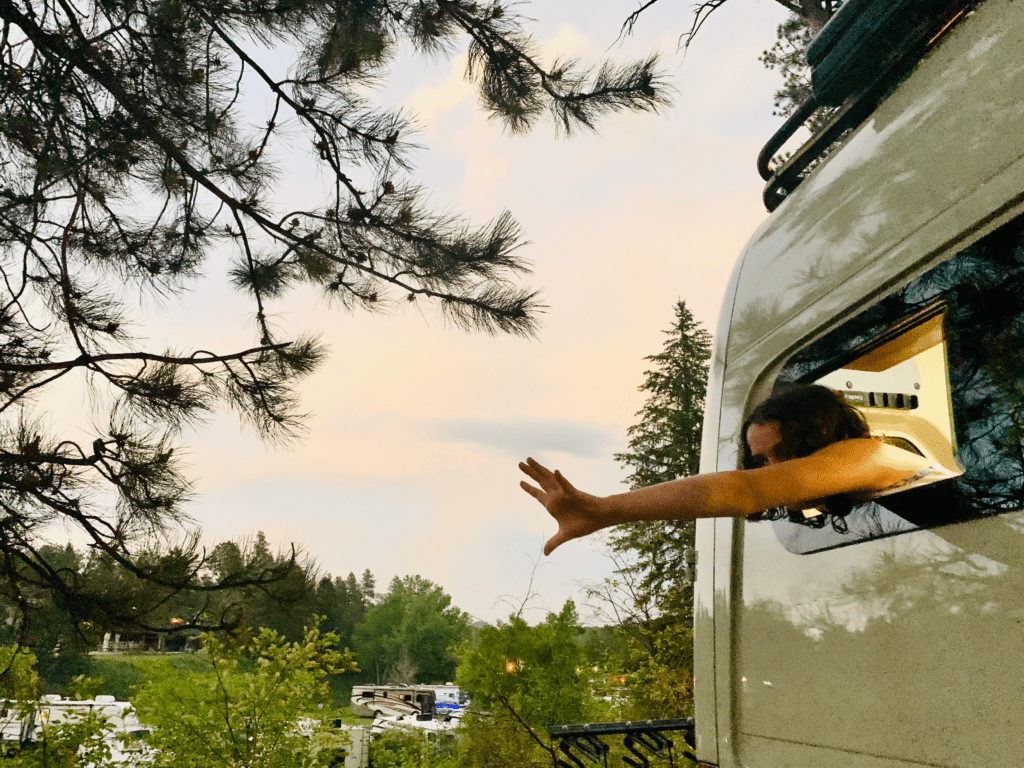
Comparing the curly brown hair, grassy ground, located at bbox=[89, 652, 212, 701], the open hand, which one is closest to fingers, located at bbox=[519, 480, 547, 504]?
the open hand

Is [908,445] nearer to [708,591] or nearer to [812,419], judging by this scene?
[812,419]

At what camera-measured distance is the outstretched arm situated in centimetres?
105

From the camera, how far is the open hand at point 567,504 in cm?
116

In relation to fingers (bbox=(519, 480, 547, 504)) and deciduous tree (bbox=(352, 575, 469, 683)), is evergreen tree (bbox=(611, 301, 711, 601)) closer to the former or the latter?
fingers (bbox=(519, 480, 547, 504))

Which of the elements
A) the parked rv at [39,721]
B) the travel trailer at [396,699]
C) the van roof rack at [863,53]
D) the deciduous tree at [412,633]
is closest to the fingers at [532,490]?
the van roof rack at [863,53]

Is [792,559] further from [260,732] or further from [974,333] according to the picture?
[260,732]

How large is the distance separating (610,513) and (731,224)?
7.03 metres

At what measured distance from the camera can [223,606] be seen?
2812mm

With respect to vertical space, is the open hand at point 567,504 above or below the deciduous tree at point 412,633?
above

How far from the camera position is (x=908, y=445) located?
1.12 meters

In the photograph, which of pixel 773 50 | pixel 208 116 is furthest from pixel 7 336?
pixel 773 50

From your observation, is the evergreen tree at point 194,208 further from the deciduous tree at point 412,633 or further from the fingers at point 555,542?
the deciduous tree at point 412,633

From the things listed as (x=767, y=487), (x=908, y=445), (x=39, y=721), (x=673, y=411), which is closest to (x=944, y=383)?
(x=908, y=445)

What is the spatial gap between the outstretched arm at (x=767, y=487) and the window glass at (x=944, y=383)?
0.14 feet
